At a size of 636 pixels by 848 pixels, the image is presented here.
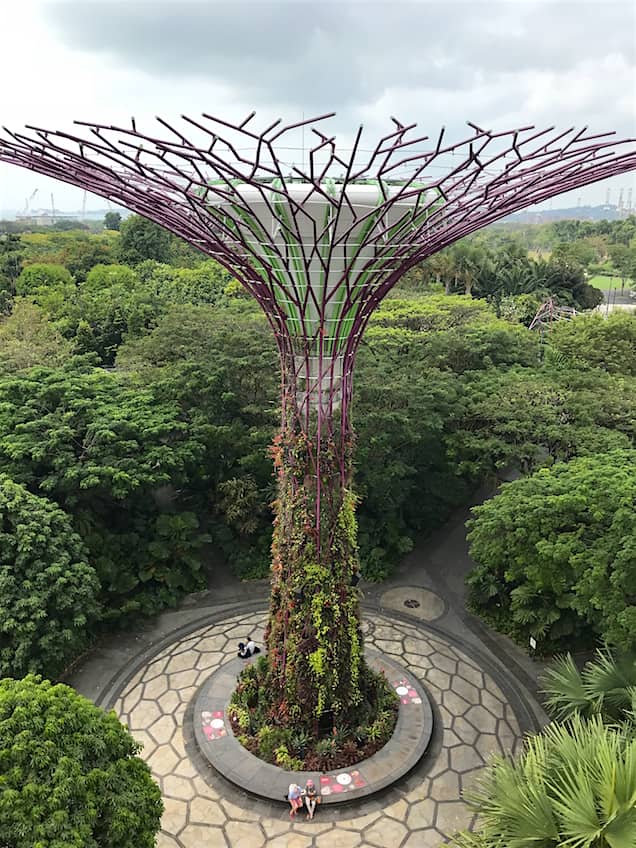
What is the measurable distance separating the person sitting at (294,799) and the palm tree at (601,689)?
460 centimetres

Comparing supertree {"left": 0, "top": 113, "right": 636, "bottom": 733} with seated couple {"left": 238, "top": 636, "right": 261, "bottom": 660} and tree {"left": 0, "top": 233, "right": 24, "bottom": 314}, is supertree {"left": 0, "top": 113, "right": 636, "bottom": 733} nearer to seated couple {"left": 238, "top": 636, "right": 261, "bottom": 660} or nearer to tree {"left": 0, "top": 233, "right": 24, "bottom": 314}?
seated couple {"left": 238, "top": 636, "right": 261, "bottom": 660}

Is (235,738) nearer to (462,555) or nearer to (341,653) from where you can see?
(341,653)

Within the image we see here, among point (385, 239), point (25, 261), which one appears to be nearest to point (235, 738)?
point (385, 239)

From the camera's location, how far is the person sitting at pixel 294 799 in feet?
34.1

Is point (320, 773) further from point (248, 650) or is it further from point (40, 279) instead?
point (40, 279)

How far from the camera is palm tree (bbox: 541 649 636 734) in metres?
10.5

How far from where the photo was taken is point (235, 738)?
38.5 ft

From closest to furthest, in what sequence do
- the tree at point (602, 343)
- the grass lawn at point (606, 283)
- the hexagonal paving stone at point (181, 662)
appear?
the hexagonal paving stone at point (181, 662), the tree at point (602, 343), the grass lawn at point (606, 283)

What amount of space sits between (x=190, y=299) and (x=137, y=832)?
2806cm

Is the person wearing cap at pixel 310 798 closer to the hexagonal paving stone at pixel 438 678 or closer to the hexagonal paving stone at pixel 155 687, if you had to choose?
the hexagonal paving stone at pixel 438 678

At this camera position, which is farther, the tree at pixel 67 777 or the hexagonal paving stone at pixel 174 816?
the hexagonal paving stone at pixel 174 816

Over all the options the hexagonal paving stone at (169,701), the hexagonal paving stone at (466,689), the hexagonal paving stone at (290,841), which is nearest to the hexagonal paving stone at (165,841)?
the hexagonal paving stone at (290,841)

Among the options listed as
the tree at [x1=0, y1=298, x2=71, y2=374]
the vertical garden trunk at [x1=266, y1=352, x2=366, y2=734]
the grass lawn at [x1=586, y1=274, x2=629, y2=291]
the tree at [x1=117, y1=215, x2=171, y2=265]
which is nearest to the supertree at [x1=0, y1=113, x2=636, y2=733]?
the vertical garden trunk at [x1=266, y1=352, x2=366, y2=734]

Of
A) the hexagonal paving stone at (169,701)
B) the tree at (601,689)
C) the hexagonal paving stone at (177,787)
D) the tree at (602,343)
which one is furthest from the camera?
the tree at (602,343)
